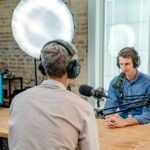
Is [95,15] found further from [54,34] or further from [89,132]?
[89,132]

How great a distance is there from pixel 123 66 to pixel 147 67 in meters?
0.99

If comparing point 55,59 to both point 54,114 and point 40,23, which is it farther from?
point 40,23

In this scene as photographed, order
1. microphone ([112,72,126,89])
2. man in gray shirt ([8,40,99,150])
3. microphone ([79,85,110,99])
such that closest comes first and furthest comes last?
man in gray shirt ([8,40,99,150]) → microphone ([79,85,110,99]) → microphone ([112,72,126,89])

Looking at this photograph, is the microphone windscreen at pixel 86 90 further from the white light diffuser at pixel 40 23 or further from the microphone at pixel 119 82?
the white light diffuser at pixel 40 23

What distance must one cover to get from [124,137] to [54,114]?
0.77m

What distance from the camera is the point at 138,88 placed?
8.38ft

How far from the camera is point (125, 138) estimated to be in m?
1.84

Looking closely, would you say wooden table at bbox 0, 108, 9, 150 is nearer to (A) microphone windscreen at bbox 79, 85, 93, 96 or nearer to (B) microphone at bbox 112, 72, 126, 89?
Answer: (A) microphone windscreen at bbox 79, 85, 93, 96

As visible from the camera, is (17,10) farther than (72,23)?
Yes

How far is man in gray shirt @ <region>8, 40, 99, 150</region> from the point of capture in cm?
125

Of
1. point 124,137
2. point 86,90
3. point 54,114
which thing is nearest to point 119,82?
point 124,137

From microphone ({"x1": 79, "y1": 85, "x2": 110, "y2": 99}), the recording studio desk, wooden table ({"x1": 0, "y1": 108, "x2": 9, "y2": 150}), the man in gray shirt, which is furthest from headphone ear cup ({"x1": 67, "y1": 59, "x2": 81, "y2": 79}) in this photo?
wooden table ({"x1": 0, "y1": 108, "x2": 9, "y2": 150})

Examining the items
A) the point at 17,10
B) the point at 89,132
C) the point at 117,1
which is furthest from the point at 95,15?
the point at 89,132

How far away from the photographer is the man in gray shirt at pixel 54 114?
125 centimetres
